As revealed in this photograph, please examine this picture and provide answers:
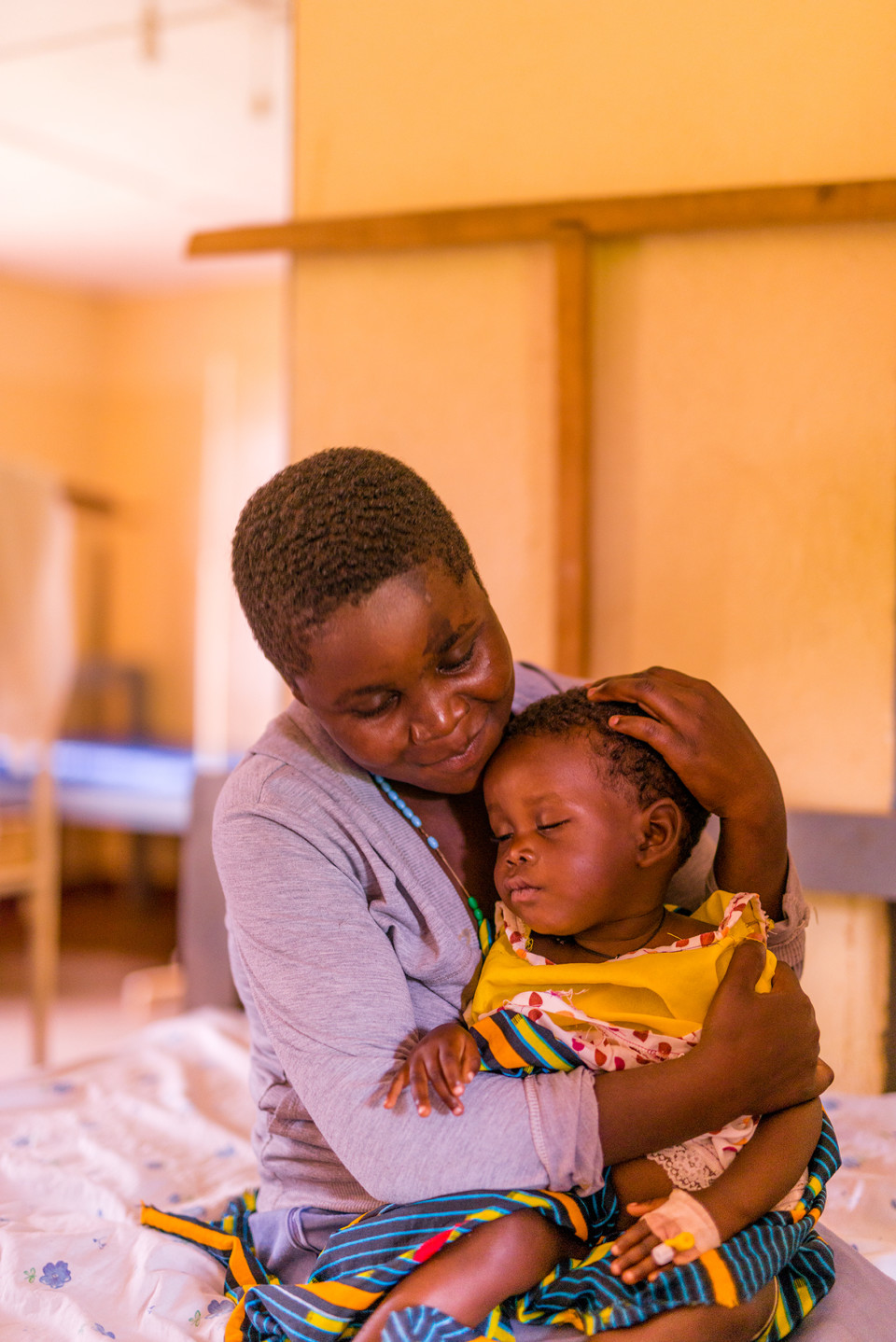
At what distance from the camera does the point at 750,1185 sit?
0.88 metres

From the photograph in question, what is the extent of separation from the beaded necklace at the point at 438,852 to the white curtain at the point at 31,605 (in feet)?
6.53

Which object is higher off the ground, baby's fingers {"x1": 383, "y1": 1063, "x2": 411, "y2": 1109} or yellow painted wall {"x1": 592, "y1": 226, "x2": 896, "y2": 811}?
yellow painted wall {"x1": 592, "y1": 226, "x2": 896, "y2": 811}

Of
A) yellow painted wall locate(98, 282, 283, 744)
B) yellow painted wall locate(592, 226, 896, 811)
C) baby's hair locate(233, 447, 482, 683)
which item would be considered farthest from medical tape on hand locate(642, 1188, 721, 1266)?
yellow painted wall locate(98, 282, 283, 744)

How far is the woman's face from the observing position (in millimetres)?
897

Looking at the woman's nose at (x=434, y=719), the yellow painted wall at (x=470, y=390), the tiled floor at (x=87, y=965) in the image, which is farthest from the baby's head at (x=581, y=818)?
the tiled floor at (x=87, y=965)

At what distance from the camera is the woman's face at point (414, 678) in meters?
0.90

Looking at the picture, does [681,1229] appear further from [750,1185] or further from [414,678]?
[414,678]

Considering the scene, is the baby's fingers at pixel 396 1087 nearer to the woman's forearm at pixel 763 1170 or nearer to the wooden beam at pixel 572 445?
the woman's forearm at pixel 763 1170

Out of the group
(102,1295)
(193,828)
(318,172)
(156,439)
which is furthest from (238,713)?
(102,1295)

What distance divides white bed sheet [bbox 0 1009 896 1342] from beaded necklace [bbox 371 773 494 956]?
406 millimetres

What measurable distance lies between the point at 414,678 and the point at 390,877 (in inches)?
7.8

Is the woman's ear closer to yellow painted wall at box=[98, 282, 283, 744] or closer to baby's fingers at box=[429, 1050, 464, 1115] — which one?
baby's fingers at box=[429, 1050, 464, 1115]

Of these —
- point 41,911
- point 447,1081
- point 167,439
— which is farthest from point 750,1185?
point 167,439

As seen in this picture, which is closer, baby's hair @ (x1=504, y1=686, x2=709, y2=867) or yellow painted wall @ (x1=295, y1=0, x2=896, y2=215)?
baby's hair @ (x1=504, y1=686, x2=709, y2=867)
